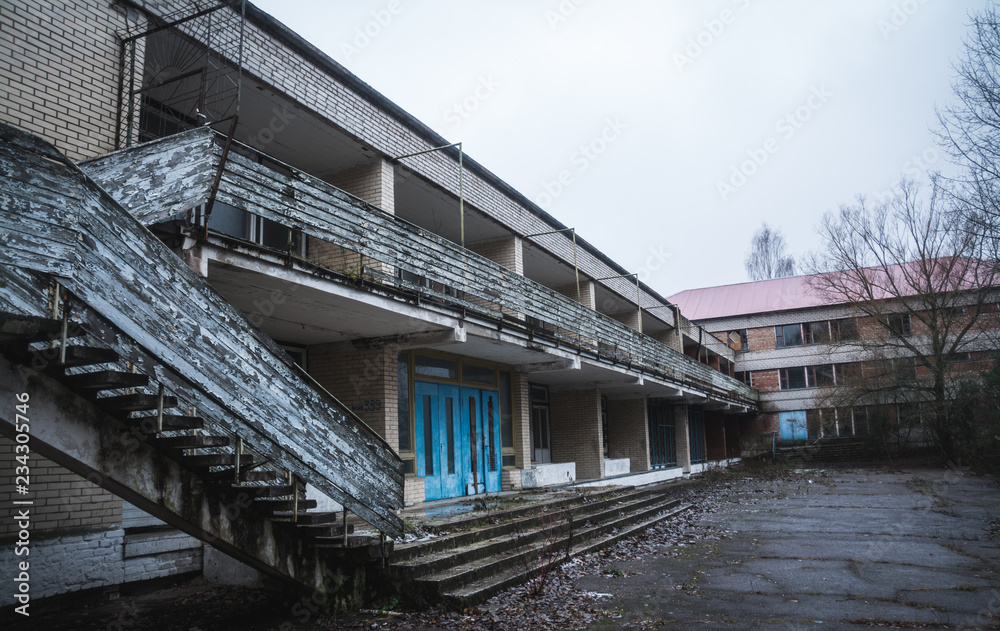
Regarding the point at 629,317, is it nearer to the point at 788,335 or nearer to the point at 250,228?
the point at 250,228

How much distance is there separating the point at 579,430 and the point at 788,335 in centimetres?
2571

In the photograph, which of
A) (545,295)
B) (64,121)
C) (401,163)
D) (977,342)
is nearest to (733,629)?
(64,121)

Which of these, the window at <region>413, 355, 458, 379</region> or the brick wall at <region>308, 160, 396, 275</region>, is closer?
the brick wall at <region>308, 160, 396, 275</region>

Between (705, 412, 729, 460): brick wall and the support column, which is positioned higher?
the support column

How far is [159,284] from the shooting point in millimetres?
5043

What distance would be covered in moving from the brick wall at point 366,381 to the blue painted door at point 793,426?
3411 cm

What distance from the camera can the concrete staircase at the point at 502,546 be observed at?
6.66 metres

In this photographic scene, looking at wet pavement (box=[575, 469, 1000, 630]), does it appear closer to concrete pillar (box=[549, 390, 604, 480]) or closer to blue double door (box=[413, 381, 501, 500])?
blue double door (box=[413, 381, 501, 500])

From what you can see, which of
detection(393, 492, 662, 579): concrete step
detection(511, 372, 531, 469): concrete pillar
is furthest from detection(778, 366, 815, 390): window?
detection(393, 492, 662, 579): concrete step

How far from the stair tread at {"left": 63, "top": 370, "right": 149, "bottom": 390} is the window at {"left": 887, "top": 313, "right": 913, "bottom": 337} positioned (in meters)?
32.7

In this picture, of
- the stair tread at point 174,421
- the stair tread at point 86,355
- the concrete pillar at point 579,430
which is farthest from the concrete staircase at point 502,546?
the concrete pillar at point 579,430

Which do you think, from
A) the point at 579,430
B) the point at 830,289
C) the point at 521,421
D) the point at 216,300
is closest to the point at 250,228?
the point at 216,300

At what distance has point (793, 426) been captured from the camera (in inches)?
1545

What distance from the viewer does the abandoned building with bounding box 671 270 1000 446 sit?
1179 inches
